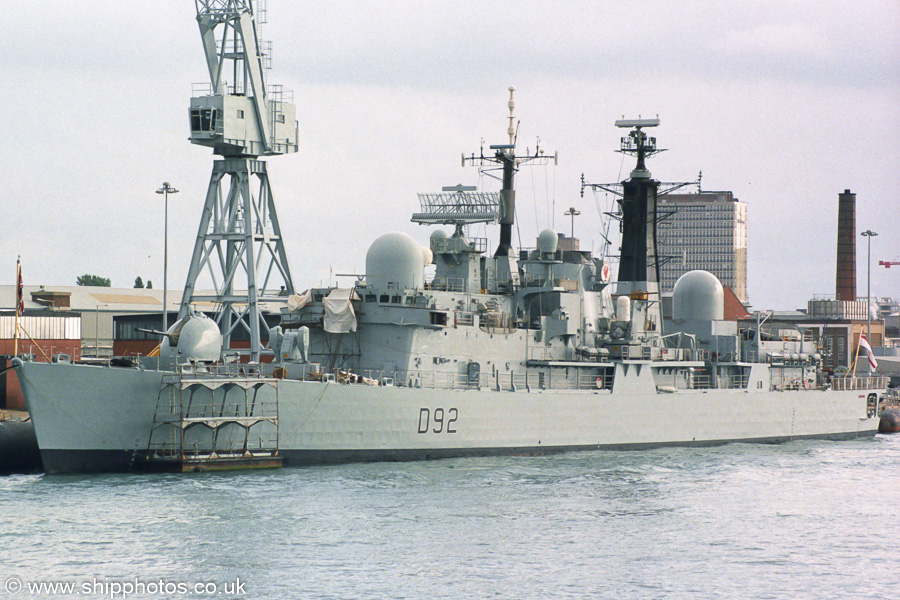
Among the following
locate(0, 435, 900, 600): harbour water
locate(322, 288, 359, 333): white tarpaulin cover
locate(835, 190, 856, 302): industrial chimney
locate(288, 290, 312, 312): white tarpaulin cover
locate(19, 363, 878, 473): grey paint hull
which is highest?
locate(835, 190, 856, 302): industrial chimney

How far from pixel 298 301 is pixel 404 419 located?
5142 mm

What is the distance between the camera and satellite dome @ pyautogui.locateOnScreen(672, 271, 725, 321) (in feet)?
138

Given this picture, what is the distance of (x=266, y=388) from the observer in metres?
27.8

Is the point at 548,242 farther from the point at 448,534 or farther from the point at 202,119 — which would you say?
the point at 448,534

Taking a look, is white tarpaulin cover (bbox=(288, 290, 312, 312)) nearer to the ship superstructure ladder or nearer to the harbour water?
the ship superstructure ladder

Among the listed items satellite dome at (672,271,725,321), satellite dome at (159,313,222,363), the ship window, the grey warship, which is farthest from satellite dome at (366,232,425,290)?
satellite dome at (672,271,725,321)

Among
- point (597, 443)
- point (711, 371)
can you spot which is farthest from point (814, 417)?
point (597, 443)

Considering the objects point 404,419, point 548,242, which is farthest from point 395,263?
point 548,242

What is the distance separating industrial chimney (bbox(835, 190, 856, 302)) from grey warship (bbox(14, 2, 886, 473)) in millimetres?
31167

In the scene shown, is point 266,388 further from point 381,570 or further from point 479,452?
point 381,570

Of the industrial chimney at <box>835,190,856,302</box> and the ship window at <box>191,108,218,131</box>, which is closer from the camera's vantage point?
the ship window at <box>191,108,218,131</box>

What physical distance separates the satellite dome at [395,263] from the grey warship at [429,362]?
0.17 ft

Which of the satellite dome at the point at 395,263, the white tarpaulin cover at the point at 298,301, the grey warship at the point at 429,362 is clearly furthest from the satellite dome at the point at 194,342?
the satellite dome at the point at 395,263

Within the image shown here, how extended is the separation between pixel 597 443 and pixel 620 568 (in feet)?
49.8
